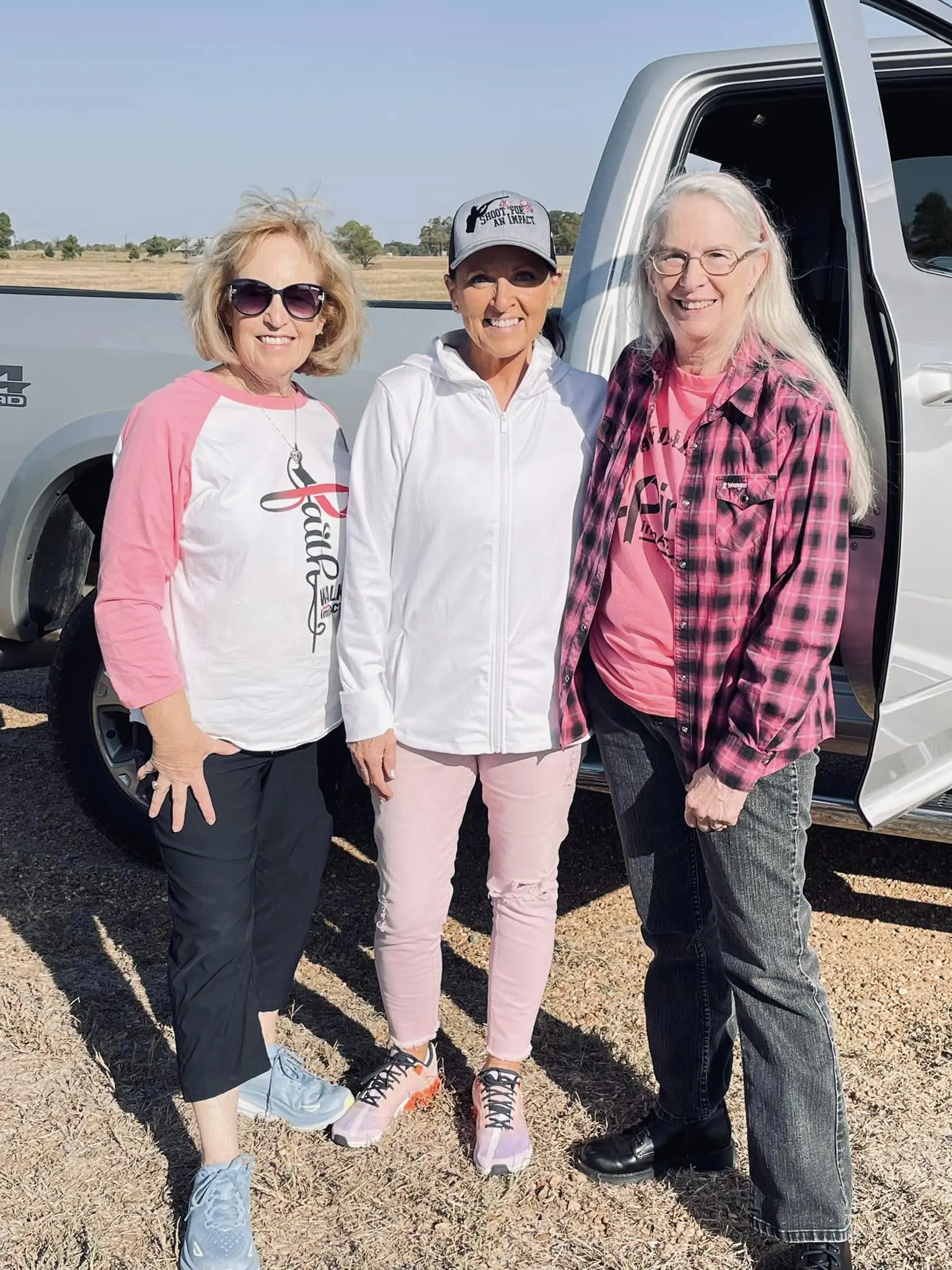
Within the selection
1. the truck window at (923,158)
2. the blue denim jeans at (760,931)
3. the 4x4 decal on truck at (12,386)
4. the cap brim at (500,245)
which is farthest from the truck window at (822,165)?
the 4x4 decal on truck at (12,386)

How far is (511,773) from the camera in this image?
2332 millimetres

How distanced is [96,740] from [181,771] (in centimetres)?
156

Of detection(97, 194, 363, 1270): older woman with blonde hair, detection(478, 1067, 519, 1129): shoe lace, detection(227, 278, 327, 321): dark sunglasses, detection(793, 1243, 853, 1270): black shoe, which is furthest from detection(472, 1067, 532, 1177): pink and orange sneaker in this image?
detection(227, 278, 327, 321): dark sunglasses

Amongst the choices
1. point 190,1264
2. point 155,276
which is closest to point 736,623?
point 190,1264

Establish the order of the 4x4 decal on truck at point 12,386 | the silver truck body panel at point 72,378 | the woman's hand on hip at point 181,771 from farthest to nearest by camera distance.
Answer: the 4x4 decal on truck at point 12,386, the silver truck body panel at point 72,378, the woman's hand on hip at point 181,771

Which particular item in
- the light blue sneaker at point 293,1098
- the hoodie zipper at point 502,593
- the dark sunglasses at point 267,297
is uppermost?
the dark sunglasses at point 267,297

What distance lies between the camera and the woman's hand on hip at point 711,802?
77.0 inches

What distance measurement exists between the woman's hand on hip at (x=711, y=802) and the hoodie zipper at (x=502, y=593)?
0.40m

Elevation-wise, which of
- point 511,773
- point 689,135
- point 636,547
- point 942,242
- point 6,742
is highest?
point 689,135

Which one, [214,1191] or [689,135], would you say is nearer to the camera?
[214,1191]

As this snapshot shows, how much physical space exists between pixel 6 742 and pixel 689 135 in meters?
3.42

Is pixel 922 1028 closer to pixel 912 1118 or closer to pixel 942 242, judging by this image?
pixel 912 1118

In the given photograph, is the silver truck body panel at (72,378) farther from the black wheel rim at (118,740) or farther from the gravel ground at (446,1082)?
the gravel ground at (446,1082)

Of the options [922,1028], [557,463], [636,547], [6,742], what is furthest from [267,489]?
[6,742]
